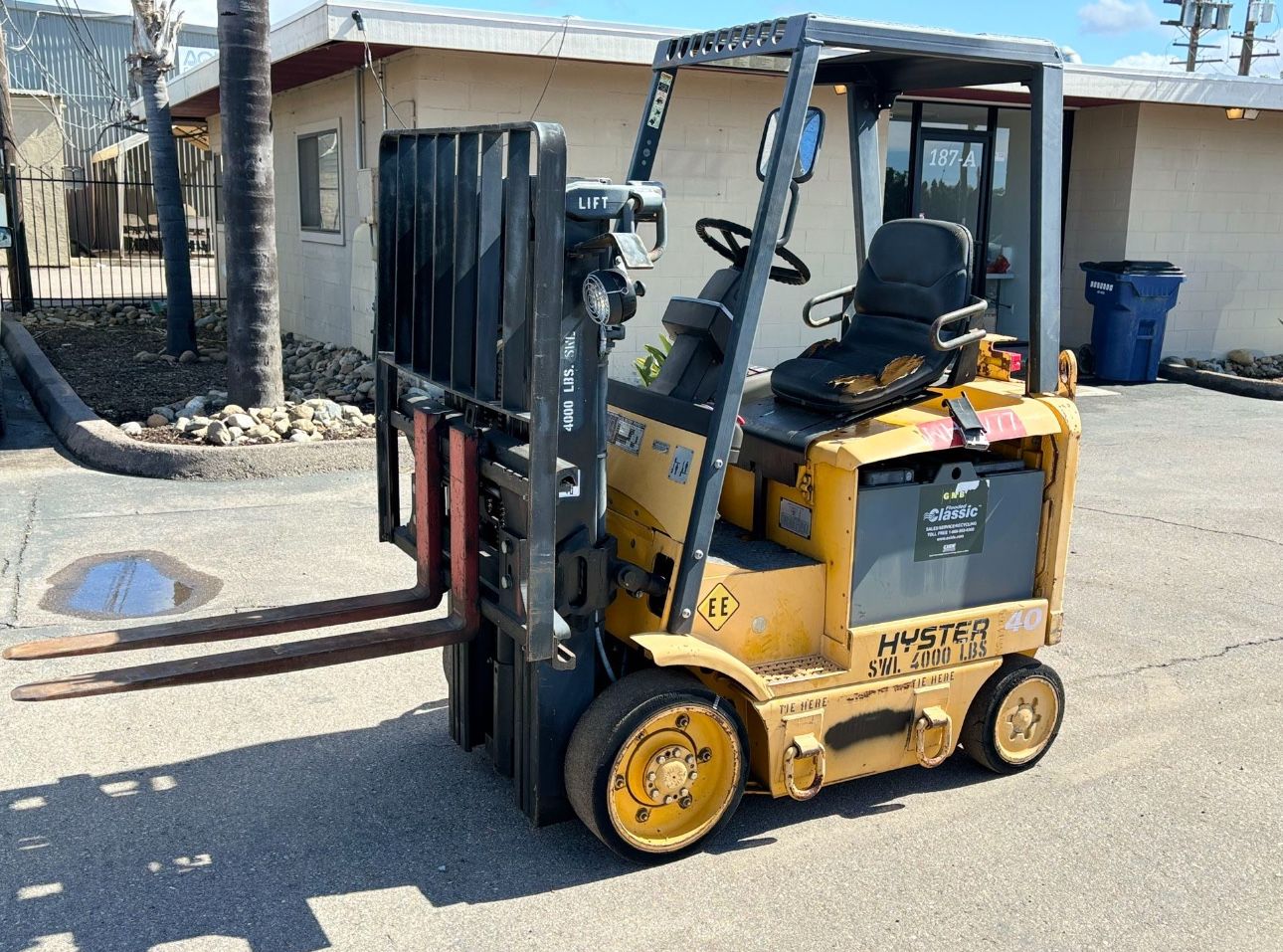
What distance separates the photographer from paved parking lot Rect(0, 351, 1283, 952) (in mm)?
3641

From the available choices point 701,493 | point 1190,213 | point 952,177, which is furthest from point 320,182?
point 701,493

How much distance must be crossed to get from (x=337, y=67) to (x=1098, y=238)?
928 cm

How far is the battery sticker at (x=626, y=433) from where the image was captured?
14.0 ft

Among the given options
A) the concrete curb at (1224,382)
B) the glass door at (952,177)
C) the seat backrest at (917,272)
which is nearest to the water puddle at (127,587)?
the seat backrest at (917,272)

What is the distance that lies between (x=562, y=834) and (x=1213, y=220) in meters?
14.1

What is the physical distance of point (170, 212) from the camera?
13406 mm

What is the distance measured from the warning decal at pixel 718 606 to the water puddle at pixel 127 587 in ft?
10.9

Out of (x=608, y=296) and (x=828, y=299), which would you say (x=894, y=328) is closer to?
(x=828, y=299)

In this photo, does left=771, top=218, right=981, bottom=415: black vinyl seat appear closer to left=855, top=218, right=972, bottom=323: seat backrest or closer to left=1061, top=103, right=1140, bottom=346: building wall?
left=855, top=218, right=972, bottom=323: seat backrest

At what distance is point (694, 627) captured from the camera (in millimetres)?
3963

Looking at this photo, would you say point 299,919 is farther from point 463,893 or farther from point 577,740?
point 577,740

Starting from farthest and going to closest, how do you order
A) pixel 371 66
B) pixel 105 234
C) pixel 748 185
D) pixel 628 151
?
pixel 105 234 < pixel 748 185 < pixel 628 151 < pixel 371 66

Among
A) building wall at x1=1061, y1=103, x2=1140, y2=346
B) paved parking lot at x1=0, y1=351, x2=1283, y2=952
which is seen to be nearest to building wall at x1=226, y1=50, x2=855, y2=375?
building wall at x1=1061, y1=103, x2=1140, y2=346

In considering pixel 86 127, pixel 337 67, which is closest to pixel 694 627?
pixel 337 67
